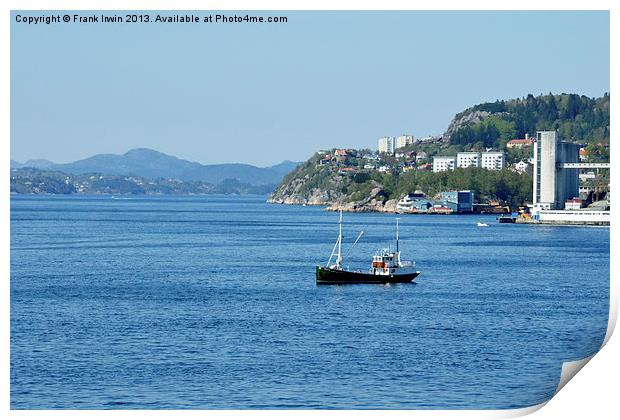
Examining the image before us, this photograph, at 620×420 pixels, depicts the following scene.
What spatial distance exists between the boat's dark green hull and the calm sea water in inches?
9.8

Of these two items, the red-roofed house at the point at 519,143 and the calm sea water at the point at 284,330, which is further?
the red-roofed house at the point at 519,143

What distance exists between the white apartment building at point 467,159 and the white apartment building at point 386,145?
318 inches

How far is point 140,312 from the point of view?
10672 mm

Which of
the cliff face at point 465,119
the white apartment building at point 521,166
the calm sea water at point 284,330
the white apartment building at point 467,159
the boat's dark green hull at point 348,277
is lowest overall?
the calm sea water at point 284,330

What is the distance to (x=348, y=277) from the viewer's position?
531 inches

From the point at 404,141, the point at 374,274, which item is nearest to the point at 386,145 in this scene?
the point at 404,141

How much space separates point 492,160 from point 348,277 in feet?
137

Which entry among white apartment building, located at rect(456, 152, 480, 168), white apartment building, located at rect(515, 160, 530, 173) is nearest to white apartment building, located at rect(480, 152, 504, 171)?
white apartment building, located at rect(456, 152, 480, 168)

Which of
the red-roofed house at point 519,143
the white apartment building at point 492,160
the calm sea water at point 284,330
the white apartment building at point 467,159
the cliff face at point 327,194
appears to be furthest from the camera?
the red-roofed house at point 519,143

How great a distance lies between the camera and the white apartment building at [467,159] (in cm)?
5469

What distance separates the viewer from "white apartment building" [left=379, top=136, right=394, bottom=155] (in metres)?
64.3

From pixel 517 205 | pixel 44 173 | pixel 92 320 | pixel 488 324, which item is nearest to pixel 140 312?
pixel 92 320

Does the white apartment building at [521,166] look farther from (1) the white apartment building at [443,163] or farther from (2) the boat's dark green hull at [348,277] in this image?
(2) the boat's dark green hull at [348,277]

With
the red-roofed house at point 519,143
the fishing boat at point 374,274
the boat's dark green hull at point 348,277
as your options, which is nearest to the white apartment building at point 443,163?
the red-roofed house at point 519,143
